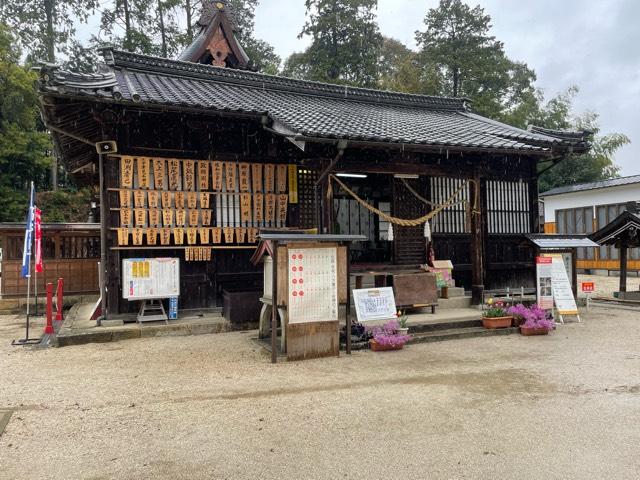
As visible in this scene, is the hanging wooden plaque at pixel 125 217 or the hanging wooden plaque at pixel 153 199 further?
the hanging wooden plaque at pixel 153 199

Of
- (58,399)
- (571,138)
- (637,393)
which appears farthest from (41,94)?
(571,138)

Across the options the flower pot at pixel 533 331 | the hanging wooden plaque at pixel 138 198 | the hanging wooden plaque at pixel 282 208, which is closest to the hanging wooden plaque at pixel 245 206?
the hanging wooden plaque at pixel 282 208

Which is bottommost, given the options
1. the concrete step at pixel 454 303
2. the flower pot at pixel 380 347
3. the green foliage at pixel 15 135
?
the flower pot at pixel 380 347

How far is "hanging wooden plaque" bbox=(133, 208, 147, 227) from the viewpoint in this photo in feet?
31.4

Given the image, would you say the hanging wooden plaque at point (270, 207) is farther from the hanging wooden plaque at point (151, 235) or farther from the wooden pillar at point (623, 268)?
the wooden pillar at point (623, 268)

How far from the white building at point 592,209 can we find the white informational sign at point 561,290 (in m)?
15.2

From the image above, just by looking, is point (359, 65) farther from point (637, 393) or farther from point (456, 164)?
point (637, 393)

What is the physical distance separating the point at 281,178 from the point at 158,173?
9.21 feet

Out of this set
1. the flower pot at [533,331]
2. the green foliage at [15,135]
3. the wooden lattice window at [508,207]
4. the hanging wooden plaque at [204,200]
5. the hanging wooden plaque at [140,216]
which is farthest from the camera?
the green foliage at [15,135]

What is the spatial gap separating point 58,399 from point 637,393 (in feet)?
23.5

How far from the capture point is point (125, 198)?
950 centimetres

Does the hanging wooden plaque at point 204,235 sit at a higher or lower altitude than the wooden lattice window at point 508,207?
lower

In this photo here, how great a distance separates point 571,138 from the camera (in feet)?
42.0

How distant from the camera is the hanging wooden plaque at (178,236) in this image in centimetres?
985
